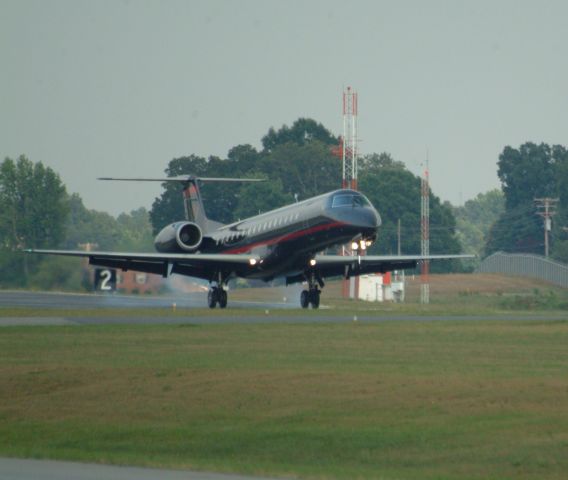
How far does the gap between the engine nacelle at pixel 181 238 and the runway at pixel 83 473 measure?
37.1m

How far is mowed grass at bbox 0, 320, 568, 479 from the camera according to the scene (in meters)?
17.2

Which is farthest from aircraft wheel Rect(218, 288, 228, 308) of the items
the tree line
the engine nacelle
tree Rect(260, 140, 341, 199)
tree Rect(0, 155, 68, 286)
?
tree Rect(260, 140, 341, 199)

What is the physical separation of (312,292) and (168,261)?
564cm

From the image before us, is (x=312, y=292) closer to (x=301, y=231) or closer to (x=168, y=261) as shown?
(x=301, y=231)

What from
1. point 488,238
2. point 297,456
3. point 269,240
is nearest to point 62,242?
point 269,240

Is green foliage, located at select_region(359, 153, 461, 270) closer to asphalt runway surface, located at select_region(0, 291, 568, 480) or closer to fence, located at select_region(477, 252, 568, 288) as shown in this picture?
fence, located at select_region(477, 252, 568, 288)

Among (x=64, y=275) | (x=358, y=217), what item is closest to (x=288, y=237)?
(x=358, y=217)

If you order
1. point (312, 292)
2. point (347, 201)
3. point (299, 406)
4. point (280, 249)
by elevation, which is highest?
point (347, 201)

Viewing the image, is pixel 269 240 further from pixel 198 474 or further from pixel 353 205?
pixel 198 474

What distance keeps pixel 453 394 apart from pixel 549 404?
1.63m

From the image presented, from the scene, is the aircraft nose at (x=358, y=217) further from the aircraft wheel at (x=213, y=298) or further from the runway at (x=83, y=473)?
the runway at (x=83, y=473)

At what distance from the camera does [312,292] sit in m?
52.6

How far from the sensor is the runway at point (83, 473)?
50.1 ft

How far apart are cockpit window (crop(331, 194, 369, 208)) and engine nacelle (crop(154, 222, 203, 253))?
8.12 metres
